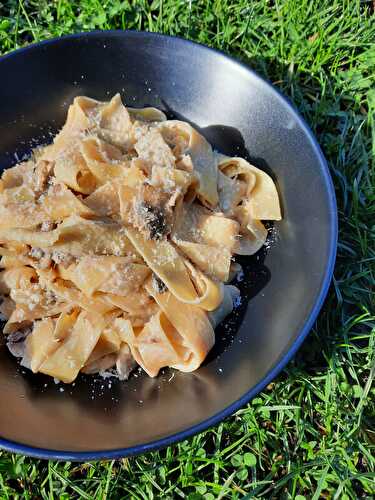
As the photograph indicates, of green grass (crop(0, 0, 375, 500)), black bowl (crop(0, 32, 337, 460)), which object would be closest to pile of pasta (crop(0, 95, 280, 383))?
black bowl (crop(0, 32, 337, 460))

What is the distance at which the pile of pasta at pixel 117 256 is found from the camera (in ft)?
9.69

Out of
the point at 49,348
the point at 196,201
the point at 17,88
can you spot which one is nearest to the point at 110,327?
the point at 49,348

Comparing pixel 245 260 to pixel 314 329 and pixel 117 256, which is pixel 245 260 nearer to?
pixel 314 329

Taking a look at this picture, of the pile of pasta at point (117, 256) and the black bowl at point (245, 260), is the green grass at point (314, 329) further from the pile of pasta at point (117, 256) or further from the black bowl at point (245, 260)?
the pile of pasta at point (117, 256)

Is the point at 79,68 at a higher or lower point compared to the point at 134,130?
higher

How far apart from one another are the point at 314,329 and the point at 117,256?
1.40m

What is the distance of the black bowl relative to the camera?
2.68m

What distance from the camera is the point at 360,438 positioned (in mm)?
3023

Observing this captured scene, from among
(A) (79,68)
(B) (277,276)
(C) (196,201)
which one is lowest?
(B) (277,276)

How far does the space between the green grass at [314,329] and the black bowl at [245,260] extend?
392 millimetres

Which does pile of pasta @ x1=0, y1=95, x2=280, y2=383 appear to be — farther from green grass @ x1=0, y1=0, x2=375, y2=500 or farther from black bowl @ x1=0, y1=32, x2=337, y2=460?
green grass @ x1=0, y1=0, x2=375, y2=500

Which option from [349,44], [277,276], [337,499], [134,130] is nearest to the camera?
[337,499]

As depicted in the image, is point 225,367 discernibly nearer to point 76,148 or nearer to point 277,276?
point 277,276

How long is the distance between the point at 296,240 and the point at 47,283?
157 cm
